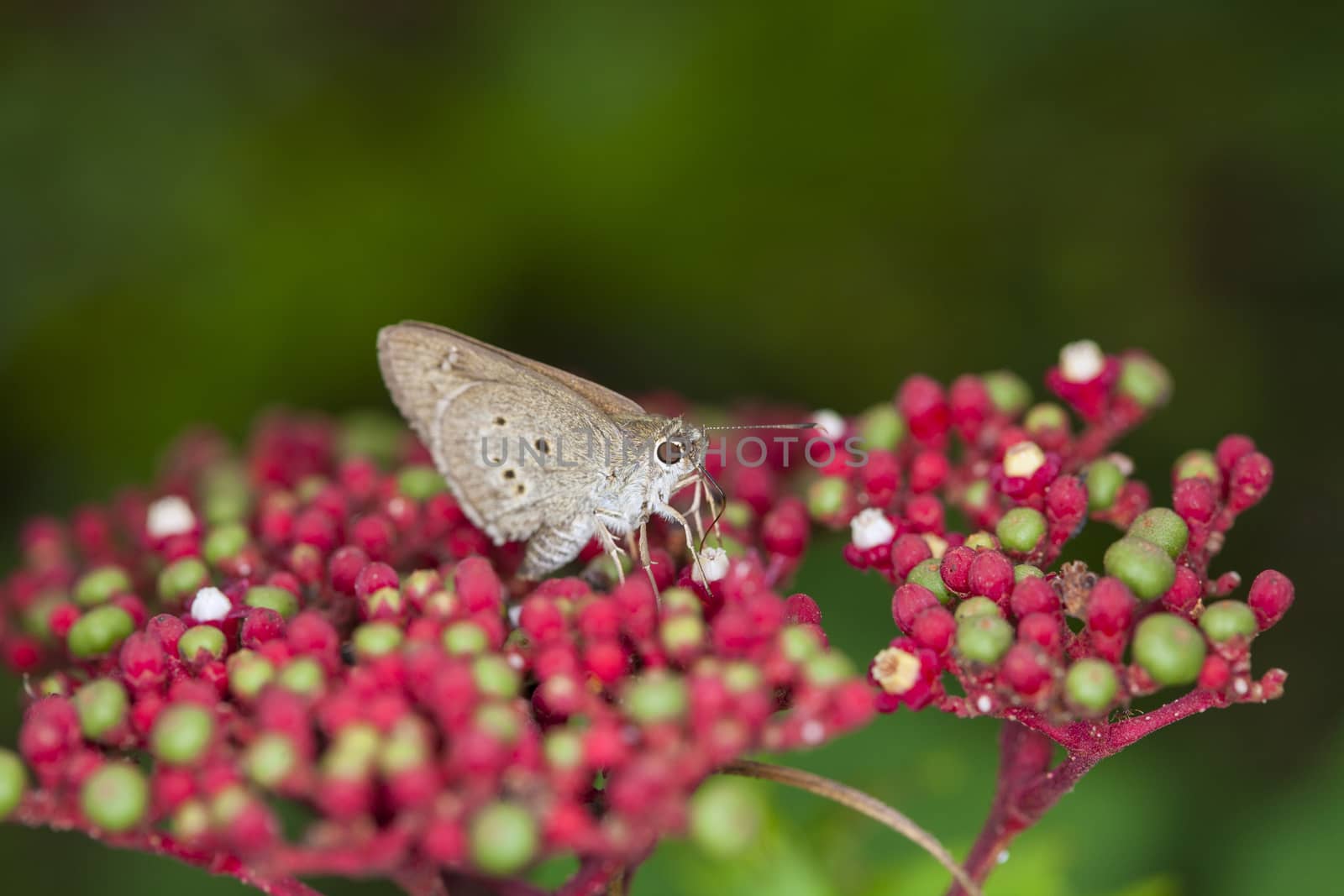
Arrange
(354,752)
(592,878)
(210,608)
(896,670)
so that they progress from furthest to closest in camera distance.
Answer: (210,608) < (896,670) < (592,878) < (354,752)

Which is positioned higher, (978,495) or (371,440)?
(371,440)

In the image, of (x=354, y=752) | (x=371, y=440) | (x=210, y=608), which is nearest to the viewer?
(x=354, y=752)

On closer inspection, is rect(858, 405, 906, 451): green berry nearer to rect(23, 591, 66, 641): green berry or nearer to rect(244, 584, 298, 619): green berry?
rect(244, 584, 298, 619): green berry

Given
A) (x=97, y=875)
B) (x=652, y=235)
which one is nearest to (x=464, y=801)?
(x=97, y=875)

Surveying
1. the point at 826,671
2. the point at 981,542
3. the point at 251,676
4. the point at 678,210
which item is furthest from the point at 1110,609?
the point at 678,210

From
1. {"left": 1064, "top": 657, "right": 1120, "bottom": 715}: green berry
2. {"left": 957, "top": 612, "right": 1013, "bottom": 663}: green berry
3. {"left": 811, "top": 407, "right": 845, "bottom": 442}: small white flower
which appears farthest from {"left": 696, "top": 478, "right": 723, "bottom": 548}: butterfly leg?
{"left": 1064, "top": 657, "right": 1120, "bottom": 715}: green berry

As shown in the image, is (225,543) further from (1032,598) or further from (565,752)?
(1032,598)

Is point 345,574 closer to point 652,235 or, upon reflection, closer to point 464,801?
point 464,801
